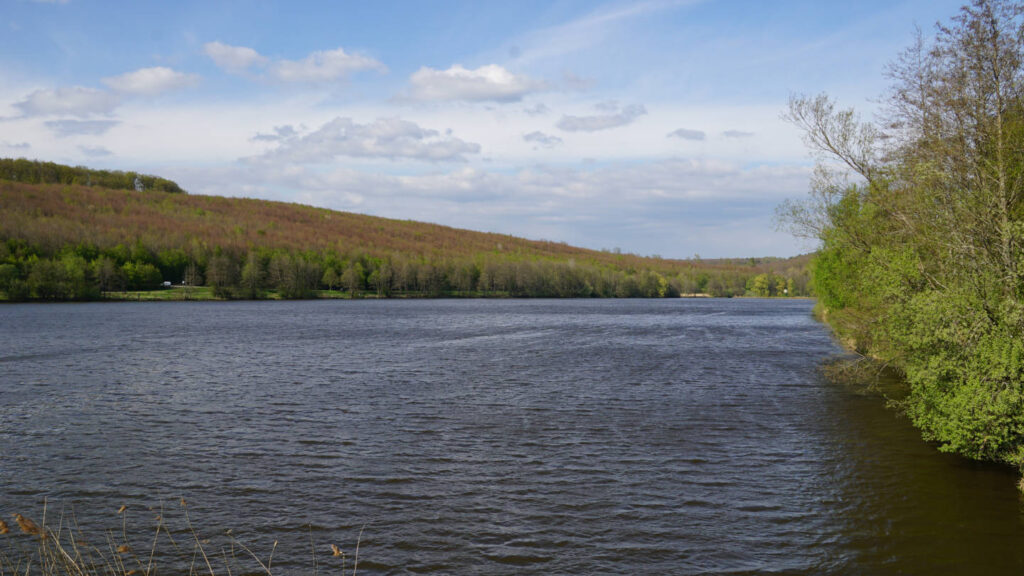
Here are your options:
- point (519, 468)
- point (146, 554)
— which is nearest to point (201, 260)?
point (519, 468)

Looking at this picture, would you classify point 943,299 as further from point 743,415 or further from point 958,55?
point 743,415

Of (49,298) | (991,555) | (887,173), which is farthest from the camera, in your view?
(49,298)

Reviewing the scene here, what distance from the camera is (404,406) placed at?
77.0ft

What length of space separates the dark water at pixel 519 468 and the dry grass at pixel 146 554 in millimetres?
355

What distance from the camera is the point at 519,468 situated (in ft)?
52.5

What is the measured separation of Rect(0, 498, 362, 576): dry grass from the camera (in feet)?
34.3

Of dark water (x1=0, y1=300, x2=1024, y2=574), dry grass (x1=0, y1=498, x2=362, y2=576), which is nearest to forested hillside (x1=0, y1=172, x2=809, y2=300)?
dark water (x1=0, y1=300, x2=1024, y2=574)

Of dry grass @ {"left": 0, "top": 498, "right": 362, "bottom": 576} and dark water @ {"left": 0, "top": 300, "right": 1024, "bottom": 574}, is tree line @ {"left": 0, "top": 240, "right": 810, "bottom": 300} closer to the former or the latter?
dark water @ {"left": 0, "top": 300, "right": 1024, "bottom": 574}

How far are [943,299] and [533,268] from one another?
169201 millimetres

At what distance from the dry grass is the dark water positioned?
0.36 m

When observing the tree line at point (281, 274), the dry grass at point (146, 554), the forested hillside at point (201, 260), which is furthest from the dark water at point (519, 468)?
the forested hillside at point (201, 260)

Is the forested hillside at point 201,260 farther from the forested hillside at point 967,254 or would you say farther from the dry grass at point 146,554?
the dry grass at point 146,554

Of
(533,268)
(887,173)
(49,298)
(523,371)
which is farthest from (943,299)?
(533,268)

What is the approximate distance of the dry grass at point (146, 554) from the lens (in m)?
10.4
